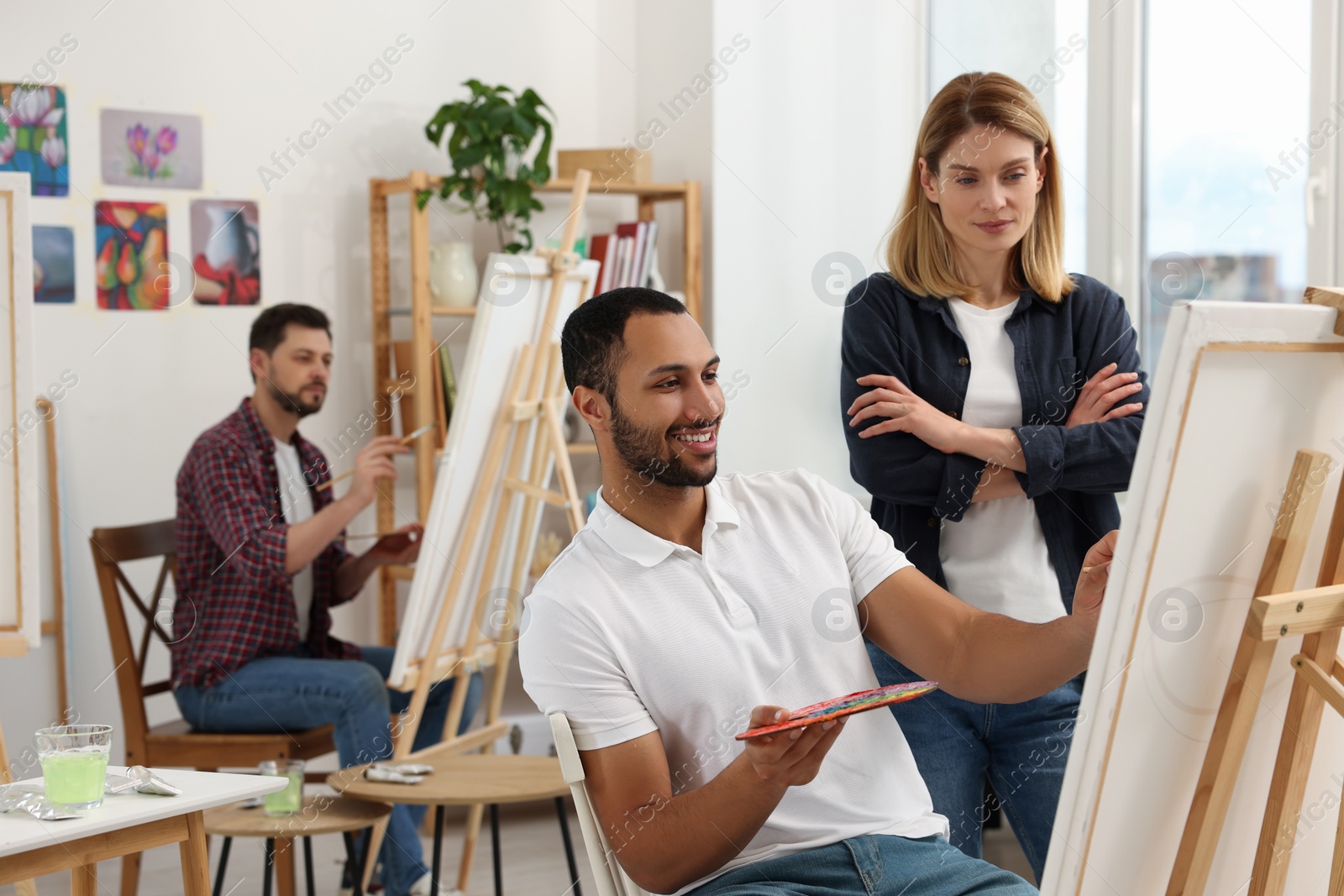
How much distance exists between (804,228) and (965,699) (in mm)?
2523

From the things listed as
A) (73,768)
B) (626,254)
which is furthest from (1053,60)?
(73,768)

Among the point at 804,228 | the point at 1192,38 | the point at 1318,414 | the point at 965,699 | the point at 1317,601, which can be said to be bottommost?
the point at 965,699

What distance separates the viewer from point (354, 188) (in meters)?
4.01

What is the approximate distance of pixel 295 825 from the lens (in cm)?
240

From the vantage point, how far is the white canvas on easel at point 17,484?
2.09 meters

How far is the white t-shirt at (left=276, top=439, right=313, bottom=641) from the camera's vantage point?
329cm

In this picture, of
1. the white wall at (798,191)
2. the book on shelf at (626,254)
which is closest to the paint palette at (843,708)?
the white wall at (798,191)

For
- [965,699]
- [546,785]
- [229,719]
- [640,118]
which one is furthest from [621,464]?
[640,118]

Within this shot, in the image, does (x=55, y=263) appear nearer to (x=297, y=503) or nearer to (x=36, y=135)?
(x=36, y=135)

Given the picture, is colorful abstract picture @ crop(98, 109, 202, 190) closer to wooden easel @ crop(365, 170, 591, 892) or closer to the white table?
wooden easel @ crop(365, 170, 591, 892)

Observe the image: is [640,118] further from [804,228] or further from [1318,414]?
[1318,414]

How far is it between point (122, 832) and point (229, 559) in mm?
1419

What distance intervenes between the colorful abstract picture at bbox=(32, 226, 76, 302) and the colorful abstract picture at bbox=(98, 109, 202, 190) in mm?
208

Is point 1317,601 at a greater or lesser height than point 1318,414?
lesser
